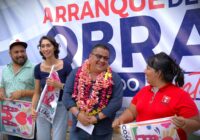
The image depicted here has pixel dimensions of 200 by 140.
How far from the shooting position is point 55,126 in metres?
3.58

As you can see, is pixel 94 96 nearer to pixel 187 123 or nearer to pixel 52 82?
pixel 52 82

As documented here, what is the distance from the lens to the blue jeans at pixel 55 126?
3.57 m

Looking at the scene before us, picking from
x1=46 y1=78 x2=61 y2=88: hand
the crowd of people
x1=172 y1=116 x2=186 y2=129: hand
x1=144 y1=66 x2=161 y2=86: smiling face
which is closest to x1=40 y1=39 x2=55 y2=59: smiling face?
the crowd of people

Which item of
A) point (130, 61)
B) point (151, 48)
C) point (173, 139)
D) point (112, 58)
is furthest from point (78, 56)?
point (173, 139)

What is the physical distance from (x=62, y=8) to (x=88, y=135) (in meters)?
1.72

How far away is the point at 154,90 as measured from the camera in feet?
8.63

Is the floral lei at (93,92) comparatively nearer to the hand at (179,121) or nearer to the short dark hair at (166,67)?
the short dark hair at (166,67)

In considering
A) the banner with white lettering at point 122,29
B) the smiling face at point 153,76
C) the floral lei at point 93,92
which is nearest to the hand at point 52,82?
the floral lei at point 93,92

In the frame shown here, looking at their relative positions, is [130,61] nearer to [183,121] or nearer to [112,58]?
[112,58]

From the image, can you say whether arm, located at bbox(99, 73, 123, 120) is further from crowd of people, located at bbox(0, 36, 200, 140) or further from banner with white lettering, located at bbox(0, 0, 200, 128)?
banner with white lettering, located at bbox(0, 0, 200, 128)

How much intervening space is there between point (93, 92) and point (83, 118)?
25 centimetres

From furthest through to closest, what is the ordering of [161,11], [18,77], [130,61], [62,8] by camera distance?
[62,8] < [18,77] < [130,61] < [161,11]

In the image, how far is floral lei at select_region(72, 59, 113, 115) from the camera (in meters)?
3.02

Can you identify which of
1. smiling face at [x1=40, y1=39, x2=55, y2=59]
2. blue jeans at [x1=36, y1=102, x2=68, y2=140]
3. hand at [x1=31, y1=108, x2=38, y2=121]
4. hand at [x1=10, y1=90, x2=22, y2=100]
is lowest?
blue jeans at [x1=36, y1=102, x2=68, y2=140]
